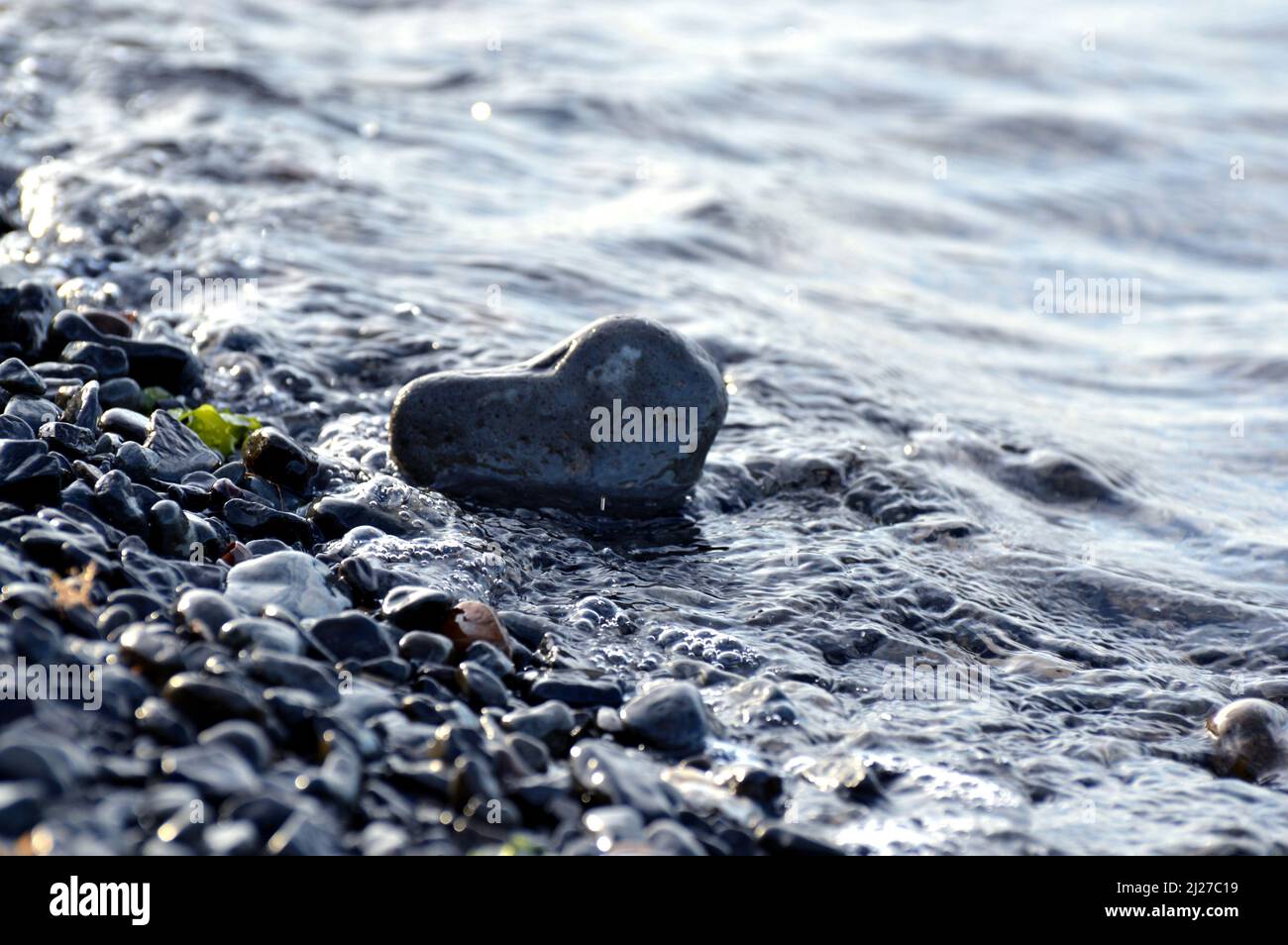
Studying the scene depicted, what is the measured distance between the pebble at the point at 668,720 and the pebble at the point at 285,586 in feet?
3.06

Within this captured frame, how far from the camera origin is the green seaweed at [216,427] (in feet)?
15.8

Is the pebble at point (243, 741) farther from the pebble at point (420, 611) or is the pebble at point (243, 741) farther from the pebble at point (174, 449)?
the pebble at point (174, 449)

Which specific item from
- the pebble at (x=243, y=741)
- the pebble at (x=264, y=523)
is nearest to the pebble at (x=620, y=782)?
the pebble at (x=243, y=741)

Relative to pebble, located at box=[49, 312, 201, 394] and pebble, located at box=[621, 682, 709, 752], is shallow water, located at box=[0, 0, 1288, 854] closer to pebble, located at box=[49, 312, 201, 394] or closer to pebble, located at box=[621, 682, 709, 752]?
pebble, located at box=[621, 682, 709, 752]

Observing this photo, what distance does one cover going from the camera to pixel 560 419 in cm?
481

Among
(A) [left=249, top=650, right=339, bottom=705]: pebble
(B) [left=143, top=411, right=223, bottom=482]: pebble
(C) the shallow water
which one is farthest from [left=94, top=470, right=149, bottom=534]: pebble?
(A) [left=249, top=650, right=339, bottom=705]: pebble

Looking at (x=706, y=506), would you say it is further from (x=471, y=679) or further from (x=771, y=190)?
(x=771, y=190)

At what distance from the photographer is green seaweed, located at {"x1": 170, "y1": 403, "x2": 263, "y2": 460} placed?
482 centimetres

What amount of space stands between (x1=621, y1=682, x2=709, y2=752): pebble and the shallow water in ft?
0.41

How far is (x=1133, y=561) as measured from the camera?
520cm

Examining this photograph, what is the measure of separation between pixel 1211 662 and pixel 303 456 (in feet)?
10.9

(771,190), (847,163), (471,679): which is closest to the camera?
(471,679)
